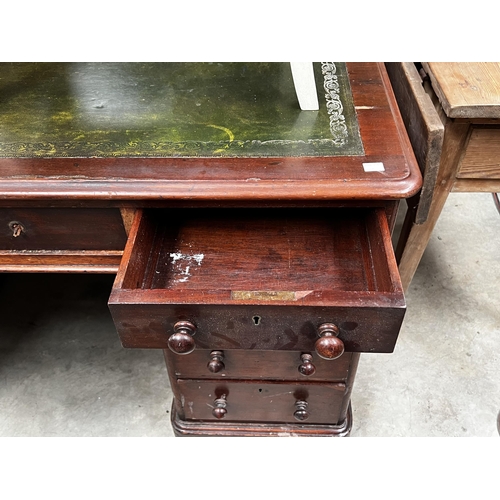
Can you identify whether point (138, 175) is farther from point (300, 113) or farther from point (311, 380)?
point (311, 380)

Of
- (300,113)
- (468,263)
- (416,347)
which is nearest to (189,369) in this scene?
(300,113)

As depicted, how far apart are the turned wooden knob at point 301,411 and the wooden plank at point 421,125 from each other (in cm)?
40

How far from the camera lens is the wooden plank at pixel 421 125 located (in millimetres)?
766

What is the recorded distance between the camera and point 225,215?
2.93 feet

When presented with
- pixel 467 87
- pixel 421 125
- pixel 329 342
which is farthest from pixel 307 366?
pixel 467 87

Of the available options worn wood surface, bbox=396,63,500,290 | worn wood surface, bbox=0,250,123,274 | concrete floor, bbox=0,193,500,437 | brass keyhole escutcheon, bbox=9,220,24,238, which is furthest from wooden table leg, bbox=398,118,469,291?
brass keyhole escutcheon, bbox=9,220,24,238

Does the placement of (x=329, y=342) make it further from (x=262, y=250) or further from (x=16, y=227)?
(x=16, y=227)

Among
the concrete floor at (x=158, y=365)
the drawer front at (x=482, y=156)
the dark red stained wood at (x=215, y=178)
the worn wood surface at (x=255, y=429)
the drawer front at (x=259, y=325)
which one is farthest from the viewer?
the concrete floor at (x=158, y=365)

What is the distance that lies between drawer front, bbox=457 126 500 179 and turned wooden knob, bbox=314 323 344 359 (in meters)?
0.46

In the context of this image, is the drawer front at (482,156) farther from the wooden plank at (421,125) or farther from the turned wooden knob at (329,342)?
the turned wooden knob at (329,342)

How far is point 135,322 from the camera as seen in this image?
2.13 ft

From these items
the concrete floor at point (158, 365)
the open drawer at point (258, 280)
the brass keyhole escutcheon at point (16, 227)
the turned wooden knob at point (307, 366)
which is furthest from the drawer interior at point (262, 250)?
the concrete floor at point (158, 365)

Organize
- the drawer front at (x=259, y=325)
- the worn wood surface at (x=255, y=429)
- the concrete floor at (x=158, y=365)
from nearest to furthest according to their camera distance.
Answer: the drawer front at (x=259, y=325) < the worn wood surface at (x=255, y=429) < the concrete floor at (x=158, y=365)

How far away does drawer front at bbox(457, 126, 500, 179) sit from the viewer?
0.83 meters
